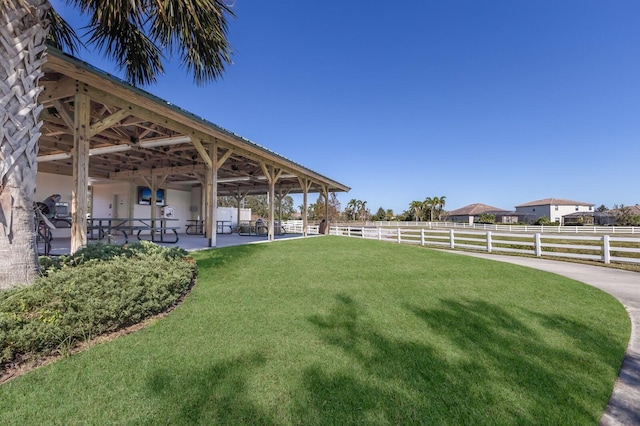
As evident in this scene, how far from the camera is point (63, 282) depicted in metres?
3.22

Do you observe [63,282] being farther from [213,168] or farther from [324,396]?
Result: [213,168]

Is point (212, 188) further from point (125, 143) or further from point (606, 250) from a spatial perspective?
point (606, 250)

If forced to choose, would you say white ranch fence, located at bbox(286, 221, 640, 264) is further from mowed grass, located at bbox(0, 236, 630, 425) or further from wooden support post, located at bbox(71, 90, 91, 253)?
wooden support post, located at bbox(71, 90, 91, 253)

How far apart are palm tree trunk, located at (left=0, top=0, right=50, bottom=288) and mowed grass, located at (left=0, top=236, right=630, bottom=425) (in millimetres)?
1683

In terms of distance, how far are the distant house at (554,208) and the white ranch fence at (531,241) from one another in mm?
32523

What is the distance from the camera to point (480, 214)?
57.4m

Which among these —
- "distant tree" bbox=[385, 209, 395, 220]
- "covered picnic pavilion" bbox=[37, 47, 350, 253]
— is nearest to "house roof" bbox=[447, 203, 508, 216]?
"distant tree" bbox=[385, 209, 395, 220]

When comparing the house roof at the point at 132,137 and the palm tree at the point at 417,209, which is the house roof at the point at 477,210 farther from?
the house roof at the point at 132,137

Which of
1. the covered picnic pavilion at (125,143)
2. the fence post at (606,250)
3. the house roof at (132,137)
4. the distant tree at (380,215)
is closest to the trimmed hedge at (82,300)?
the covered picnic pavilion at (125,143)

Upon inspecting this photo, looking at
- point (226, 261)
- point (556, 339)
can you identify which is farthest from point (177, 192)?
point (556, 339)

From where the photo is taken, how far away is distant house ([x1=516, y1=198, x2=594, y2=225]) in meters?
54.7

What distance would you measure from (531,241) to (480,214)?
49102 mm

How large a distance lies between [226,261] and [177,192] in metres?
11.8

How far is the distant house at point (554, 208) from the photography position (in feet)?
179
